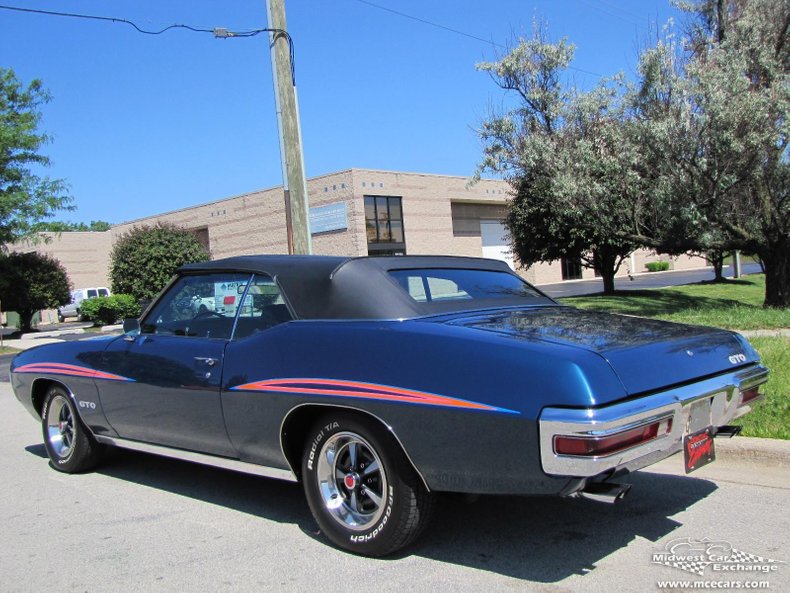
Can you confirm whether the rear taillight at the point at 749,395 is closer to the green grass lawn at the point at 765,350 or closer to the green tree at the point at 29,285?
the green grass lawn at the point at 765,350

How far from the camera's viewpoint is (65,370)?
5.40 metres

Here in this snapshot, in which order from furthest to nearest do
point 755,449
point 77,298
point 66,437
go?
point 77,298 < point 66,437 < point 755,449

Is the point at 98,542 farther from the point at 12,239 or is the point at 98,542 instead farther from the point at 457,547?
the point at 12,239

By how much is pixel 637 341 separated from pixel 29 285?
1223 inches

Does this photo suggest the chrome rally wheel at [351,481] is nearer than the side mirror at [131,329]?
Yes

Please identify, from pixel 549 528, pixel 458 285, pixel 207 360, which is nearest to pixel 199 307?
pixel 207 360

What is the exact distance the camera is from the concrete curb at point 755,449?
4707 millimetres

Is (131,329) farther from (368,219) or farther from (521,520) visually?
(368,219)

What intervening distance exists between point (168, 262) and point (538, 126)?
16214mm

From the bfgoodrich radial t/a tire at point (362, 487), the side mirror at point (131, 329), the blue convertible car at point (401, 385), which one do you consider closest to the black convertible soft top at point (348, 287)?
the blue convertible car at point (401, 385)

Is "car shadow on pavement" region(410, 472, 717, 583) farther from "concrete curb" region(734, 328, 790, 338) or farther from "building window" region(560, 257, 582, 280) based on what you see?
"building window" region(560, 257, 582, 280)

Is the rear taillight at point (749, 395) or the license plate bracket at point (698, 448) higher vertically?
the rear taillight at point (749, 395)

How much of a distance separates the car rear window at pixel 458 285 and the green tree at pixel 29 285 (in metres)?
29.0

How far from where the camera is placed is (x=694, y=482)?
4672mm
